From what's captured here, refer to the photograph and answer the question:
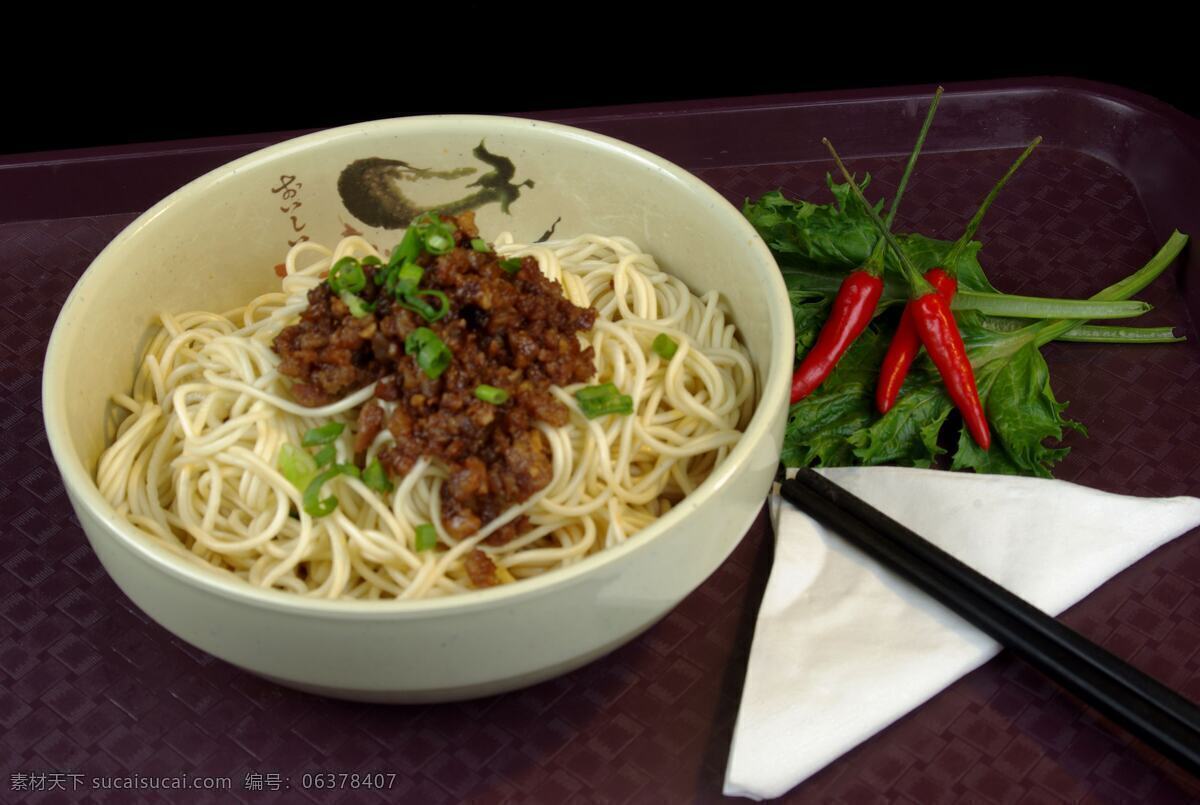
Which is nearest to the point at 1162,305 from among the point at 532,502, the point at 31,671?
the point at 532,502

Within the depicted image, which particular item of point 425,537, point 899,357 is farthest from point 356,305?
point 899,357

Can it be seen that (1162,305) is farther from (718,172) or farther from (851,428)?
(718,172)

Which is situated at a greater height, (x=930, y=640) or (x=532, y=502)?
(x=532, y=502)

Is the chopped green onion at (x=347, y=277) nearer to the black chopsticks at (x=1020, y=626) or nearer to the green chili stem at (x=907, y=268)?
the black chopsticks at (x=1020, y=626)

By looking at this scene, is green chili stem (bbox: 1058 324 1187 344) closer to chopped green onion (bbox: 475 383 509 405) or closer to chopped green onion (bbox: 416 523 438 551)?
chopped green onion (bbox: 475 383 509 405)

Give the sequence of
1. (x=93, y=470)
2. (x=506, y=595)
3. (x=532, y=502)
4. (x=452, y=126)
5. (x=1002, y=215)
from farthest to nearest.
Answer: (x=1002, y=215), (x=452, y=126), (x=93, y=470), (x=532, y=502), (x=506, y=595)

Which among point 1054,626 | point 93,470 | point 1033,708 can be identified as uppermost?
point 93,470
